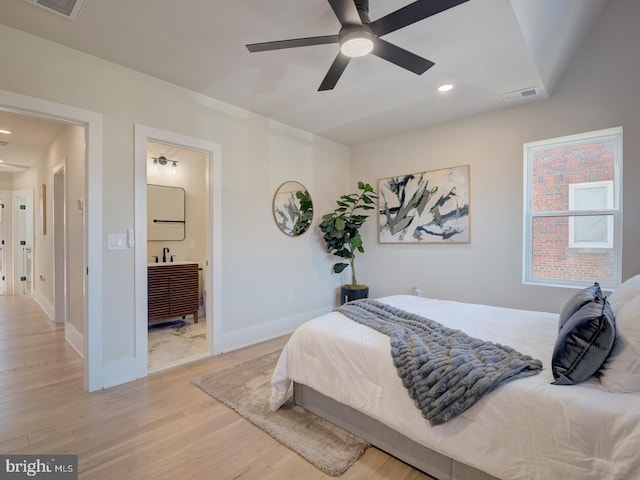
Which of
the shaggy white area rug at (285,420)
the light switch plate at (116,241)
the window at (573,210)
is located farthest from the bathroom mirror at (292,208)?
the window at (573,210)

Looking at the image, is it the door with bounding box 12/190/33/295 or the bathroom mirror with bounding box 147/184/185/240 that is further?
the door with bounding box 12/190/33/295

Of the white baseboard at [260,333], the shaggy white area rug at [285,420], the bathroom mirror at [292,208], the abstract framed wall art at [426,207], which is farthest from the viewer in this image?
the bathroom mirror at [292,208]

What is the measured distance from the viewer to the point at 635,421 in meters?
1.03

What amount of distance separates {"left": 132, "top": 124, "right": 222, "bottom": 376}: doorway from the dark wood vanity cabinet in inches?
40.9

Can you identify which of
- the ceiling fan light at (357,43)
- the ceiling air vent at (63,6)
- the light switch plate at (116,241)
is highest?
the ceiling air vent at (63,6)

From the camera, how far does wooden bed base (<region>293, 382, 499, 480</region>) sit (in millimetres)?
1420

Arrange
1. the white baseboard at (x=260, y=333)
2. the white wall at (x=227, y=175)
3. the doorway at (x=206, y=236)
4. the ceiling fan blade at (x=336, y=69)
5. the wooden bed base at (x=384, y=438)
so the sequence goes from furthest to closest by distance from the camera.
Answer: the white baseboard at (x=260, y=333), the doorway at (x=206, y=236), the white wall at (x=227, y=175), the ceiling fan blade at (x=336, y=69), the wooden bed base at (x=384, y=438)

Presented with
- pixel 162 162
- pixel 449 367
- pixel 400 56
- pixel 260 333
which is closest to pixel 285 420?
pixel 449 367

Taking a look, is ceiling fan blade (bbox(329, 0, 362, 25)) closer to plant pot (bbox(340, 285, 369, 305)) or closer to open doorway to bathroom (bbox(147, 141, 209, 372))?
open doorway to bathroom (bbox(147, 141, 209, 372))

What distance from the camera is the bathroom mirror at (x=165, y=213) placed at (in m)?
4.53

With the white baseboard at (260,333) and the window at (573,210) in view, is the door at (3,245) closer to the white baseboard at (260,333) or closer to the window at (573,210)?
the white baseboard at (260,333)

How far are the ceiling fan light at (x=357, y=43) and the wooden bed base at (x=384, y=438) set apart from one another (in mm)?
2179

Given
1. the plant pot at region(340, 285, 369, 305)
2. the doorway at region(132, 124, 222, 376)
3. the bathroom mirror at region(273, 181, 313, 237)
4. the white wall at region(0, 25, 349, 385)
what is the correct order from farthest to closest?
1. the plant pot at region(340, 285, 369, 305)
2. the bathroom mirror at region(273, 181, 313, 237)
3. the doorway at region(132, 124, 222, 376)
4. the white wall at region(0, 25, 349, 385)

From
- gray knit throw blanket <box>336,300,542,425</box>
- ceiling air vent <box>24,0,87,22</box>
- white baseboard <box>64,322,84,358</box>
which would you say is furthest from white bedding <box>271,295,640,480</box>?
white baseboard <box>64,322,84,358</box>
